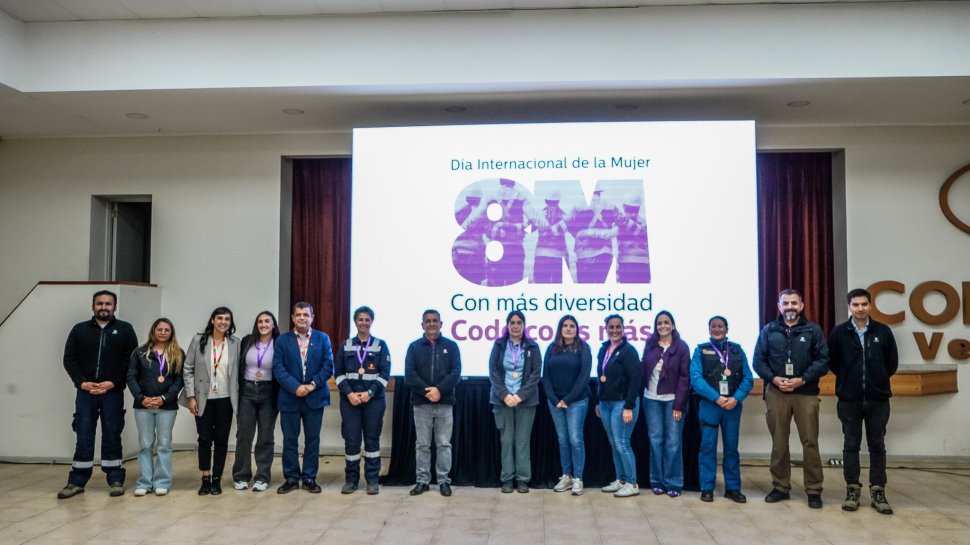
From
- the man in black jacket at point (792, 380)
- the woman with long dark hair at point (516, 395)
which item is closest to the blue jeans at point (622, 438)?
the woman with long dark hair at point (516, 395)

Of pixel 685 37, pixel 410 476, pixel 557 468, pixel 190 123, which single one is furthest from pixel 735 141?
pixel 190 123

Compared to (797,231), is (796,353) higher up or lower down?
lower down

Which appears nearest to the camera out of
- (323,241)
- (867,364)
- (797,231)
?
(867,364)

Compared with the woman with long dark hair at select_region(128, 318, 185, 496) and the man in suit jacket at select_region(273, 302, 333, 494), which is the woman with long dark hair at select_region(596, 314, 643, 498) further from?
the woman with long dark hair at select_region(128, 318, 185, 496)

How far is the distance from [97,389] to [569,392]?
335cm

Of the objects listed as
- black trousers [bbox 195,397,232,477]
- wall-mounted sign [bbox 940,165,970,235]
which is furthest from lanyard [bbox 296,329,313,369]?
wall-mounted sign [bbox 940,165,970,235]

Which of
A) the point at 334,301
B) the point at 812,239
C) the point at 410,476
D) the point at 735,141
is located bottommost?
the point at 410,476

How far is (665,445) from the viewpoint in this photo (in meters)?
5.54

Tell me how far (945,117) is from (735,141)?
205 centimetres

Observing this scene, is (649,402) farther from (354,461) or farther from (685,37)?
(685,37)

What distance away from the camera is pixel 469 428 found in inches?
234

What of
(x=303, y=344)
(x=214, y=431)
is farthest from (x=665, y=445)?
(x=214, y=431)

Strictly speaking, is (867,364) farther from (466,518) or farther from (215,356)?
(215,356)

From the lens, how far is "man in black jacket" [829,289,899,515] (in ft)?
16.3
